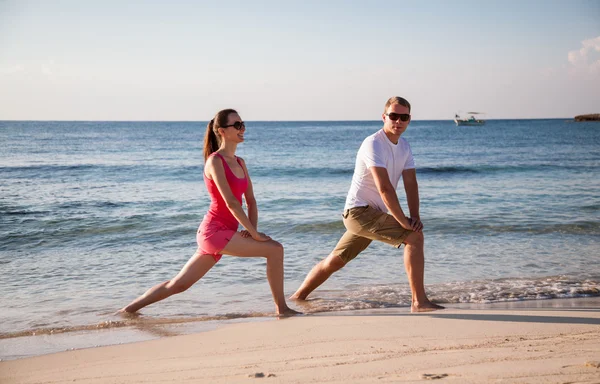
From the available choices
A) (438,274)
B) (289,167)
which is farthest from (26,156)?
(438,274)

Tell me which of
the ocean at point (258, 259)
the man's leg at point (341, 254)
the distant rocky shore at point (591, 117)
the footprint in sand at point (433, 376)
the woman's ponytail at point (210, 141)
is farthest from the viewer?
the distant rocky shore at point (591, 117)

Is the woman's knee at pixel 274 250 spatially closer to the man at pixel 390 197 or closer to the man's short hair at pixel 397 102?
the man at pixel 390 197

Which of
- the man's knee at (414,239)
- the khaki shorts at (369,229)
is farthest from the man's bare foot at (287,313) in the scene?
the man's knee at (414,239)

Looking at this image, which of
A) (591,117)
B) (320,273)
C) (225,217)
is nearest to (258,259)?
(320,273)

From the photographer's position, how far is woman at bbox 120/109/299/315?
194 inches

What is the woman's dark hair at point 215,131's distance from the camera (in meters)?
5.04

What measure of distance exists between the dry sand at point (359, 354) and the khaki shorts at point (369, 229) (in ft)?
2.35

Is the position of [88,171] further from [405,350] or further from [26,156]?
[405,350]

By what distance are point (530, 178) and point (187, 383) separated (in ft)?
61.1

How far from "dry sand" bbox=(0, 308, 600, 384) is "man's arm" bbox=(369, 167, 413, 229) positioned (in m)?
0.87

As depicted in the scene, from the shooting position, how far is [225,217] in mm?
5062

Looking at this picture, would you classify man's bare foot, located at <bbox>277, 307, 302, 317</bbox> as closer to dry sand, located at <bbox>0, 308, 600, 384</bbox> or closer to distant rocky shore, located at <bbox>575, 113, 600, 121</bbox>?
dry sand, located at <bbox>0, 308, 600, 384</bbox>

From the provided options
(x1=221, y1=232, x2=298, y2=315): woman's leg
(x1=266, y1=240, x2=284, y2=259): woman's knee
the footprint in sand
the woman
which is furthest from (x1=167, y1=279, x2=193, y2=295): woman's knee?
the footprint in sand

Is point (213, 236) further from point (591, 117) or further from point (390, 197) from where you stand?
point (591, 117)
